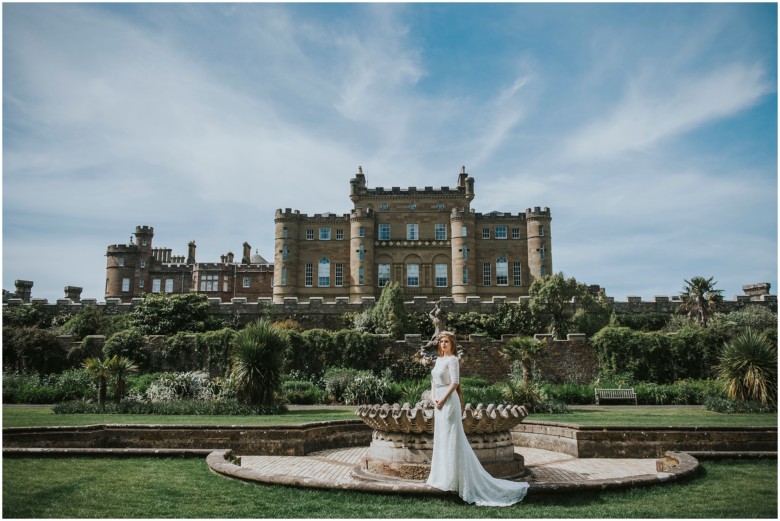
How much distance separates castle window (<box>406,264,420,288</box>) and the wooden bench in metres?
25.1

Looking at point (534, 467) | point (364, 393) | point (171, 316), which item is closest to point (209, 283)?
point (171, 316)

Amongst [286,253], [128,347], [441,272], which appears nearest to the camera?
[128,347]

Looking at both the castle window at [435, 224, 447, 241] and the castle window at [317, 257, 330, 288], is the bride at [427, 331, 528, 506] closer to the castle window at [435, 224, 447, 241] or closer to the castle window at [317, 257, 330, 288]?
the castle window at [317, 257, 330, 288]

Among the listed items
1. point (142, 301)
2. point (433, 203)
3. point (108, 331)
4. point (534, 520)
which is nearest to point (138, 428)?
point (534, 520)

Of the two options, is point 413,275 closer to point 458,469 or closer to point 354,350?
point 354,350

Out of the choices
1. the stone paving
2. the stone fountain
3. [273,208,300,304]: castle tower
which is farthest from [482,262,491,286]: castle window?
the stone fountain

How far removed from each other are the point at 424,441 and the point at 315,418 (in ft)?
27.8

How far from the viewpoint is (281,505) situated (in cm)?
761

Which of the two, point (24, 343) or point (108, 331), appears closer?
point (24, 343)

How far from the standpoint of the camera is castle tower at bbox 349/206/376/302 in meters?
48.7

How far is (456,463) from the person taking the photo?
311 inches

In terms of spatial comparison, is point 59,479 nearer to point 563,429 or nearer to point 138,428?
point 138,428

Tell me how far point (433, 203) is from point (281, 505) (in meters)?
45.5

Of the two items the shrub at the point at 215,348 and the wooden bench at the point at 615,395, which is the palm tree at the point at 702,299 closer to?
the wooden bench at the point at 615,395
